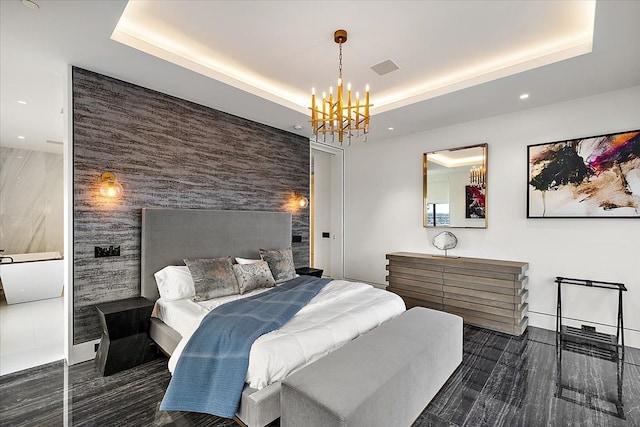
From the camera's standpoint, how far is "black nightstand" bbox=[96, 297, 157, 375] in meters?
2.66

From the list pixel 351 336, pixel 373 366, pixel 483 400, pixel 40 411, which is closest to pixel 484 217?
pixel 483 400

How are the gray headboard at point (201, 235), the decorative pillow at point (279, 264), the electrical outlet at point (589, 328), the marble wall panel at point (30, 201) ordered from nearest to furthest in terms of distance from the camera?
1. the gray headboard at point (201, 235)
2. the electrical outlet at point (589, 328)
3. the decorative pillow at point (279, 264)
4. the marble wall panel at point (30, 201)

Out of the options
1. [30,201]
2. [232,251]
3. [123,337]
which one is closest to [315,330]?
[123,337]

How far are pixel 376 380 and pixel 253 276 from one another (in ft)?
6.59

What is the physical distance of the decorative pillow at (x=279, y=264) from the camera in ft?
12.5

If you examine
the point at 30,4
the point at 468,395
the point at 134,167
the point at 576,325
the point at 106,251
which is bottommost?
the point at 468,395

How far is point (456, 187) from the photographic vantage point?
14.8 feet

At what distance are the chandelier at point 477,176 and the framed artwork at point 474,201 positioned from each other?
58 mm

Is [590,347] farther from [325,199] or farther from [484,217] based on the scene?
[325,199]

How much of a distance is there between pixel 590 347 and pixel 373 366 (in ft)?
10.1

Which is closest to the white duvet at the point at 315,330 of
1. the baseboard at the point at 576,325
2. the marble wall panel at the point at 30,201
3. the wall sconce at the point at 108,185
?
the wall sconce at the point at 108,185

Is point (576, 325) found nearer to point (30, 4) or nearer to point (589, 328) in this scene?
point (589, 328)

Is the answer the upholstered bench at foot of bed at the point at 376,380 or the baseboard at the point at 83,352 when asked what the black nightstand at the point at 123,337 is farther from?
the upholstered bench at foot of bed at the point at 376,380

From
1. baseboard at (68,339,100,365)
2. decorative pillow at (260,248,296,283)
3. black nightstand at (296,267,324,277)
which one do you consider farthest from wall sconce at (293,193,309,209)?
baseboard at (68,339,100,365)
